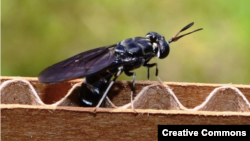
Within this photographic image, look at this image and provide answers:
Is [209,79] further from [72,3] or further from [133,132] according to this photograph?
[133,132]

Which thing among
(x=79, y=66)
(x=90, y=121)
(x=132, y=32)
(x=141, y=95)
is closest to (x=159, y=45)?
(x=141, y=95)

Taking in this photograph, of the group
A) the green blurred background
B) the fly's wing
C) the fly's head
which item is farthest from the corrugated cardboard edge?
the green blurred background

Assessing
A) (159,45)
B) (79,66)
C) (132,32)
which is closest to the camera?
(79,66)

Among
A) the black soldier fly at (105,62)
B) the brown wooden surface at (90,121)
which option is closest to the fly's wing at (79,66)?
the black soldier fly at (105,62)

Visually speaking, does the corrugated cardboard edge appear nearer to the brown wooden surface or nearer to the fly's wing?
the brown wooden surface

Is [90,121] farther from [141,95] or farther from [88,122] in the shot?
[141,95]

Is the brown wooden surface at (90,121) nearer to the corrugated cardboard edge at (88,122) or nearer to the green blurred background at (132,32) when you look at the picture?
the corrugated cardboard edge at (88,122)
